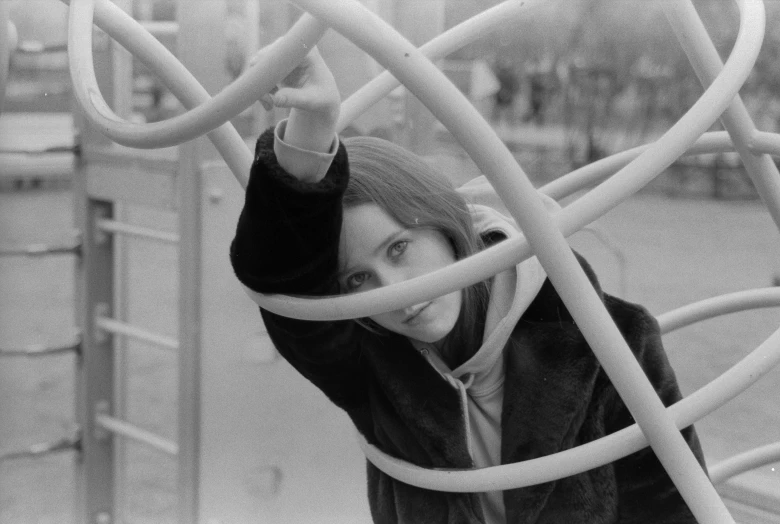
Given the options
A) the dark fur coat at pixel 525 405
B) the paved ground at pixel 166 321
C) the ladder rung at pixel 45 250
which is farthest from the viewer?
the paved ground at pixel 166 321

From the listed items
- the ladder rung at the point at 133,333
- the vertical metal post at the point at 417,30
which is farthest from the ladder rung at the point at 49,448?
the vertical metal post at the point at 417,30

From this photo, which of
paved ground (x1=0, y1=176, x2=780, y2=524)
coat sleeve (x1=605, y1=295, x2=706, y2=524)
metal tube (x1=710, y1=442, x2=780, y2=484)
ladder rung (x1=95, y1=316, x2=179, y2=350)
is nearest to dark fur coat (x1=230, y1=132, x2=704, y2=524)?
coat sleeve (x1=605, y1=295, x2=706, y2=524)

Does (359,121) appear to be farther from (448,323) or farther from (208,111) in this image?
(208,111)

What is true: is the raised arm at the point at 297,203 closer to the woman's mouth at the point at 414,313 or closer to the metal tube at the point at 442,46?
the woman's mouth at the point at 414,313

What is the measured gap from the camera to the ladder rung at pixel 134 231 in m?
1.78

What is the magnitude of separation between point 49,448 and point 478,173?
1224 mm

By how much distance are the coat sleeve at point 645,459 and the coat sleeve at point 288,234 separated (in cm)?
25

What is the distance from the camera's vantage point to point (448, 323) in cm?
75

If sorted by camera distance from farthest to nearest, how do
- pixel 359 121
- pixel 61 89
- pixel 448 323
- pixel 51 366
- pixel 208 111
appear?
pixel 51 366 → pixel 61 89 → pixel 359 121 → pixel 448 323 → pixel 208 111

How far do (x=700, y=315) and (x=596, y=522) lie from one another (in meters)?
0.31

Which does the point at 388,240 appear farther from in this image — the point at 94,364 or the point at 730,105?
the point at 94,364

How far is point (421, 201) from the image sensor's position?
75cm

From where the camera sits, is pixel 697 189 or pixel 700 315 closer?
pixel 700 315

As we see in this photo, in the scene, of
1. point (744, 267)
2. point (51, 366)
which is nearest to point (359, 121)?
point (51, 366)
